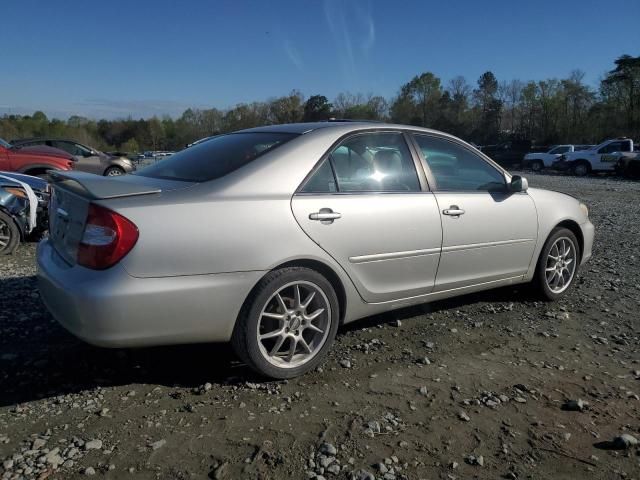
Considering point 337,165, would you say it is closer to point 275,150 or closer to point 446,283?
point 275,150

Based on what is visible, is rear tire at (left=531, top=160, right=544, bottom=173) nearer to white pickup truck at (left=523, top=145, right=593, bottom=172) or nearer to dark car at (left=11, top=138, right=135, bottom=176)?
white pickup truck at (left=523, top=145, right=593, bottom=172)

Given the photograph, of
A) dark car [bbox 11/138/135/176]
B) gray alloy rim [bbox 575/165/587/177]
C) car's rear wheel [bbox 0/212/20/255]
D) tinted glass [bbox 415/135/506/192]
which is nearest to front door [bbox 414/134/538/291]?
tinted glass [bbox 415/135/506/192]

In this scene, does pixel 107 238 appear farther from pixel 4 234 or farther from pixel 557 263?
pixel 4 234

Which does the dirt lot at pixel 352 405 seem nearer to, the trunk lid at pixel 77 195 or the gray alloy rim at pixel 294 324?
the gray alloy rim at pixel 294 324

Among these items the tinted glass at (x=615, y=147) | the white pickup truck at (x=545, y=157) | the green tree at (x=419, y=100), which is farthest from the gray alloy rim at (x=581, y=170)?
the green tree at (x=419, y=100)

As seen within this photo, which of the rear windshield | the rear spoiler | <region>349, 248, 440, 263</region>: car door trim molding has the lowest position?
<region>349, 248, 440, 263</region>: car door trim molding

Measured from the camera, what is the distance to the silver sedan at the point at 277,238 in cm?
277

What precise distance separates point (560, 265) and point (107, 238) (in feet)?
13.0

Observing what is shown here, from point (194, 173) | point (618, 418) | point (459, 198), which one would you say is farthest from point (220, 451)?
point (459, 198)

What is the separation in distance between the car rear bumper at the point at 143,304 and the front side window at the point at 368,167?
2.68 feet

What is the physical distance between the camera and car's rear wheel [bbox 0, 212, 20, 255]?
659cm

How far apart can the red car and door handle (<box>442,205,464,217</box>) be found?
11215mm

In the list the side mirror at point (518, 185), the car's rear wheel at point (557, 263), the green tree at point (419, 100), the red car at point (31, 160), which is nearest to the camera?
the side mirror at point (518, 185)

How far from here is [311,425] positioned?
2754 millimetres
